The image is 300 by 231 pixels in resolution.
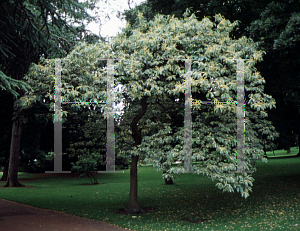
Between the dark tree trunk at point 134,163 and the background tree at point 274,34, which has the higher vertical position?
the background tree at point 274,34

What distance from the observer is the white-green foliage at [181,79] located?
8086 mm

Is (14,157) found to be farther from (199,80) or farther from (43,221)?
(199,80)

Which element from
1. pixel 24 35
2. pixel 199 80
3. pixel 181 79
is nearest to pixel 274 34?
pixel 181 79

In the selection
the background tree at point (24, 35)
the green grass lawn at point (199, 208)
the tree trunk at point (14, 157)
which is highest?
the background tree at point (24, 35)

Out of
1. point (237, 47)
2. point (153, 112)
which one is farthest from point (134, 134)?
point (237, 47)

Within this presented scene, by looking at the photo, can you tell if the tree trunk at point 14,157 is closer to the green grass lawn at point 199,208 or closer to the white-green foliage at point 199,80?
the green grass lawn at point 199,208

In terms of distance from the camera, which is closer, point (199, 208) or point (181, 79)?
point (181, 79)

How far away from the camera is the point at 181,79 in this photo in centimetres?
876

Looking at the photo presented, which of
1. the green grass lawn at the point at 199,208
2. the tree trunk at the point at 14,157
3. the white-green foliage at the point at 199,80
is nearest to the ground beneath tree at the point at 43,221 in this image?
the green grass lawn at the point at 199,208

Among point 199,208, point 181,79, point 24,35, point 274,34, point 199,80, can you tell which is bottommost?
point 199,208

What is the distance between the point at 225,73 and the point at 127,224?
518 cm

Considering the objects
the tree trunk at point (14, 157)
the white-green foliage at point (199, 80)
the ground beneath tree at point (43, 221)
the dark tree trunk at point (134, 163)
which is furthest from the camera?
the tree trunk at point (14, 157)

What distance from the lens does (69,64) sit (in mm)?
9320

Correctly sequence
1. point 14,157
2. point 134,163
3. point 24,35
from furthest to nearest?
1. point 14,157
2. point 24,35
3. point 134,163
